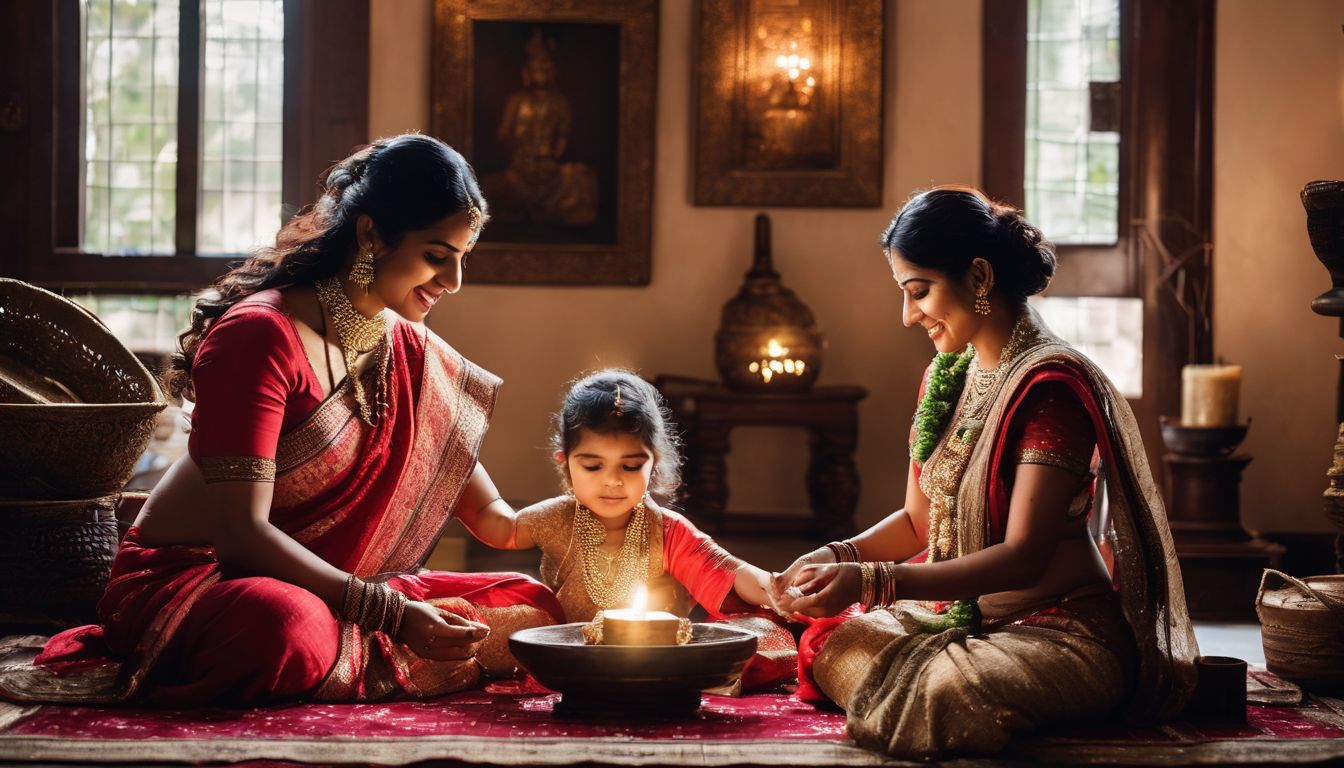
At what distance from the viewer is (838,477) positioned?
19.1 ft

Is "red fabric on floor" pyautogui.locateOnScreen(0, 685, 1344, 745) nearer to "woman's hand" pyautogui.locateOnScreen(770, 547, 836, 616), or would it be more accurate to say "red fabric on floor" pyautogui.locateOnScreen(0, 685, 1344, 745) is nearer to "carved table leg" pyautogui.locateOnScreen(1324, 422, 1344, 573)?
"woman's hand" pyautogui.locateOnScreen(770, 547, 836, 616)

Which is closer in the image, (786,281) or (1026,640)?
(1026,640)

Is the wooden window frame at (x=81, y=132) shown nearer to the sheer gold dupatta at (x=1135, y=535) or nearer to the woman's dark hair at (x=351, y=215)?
the woman's dark hair at (x=351, y=215)

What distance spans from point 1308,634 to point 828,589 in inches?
51.4

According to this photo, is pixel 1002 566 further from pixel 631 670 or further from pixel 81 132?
pixel 81 132

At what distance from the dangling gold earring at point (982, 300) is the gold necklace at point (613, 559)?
939 millimetres

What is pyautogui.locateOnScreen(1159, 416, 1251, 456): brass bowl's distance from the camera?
17.4 feet

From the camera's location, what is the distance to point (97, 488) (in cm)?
385

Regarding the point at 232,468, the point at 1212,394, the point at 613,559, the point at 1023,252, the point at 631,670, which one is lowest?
the point at 631,670

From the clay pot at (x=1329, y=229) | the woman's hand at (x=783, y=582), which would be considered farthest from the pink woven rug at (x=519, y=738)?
the clay pot at (x=1329, y=229)

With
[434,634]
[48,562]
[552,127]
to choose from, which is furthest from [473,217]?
[552,127]

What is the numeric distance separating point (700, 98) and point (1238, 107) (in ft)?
7.40

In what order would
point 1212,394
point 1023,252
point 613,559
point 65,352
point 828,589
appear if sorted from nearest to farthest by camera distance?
point 828,589, point 1023,252, point 613,559, point 65,352, point 1212,394

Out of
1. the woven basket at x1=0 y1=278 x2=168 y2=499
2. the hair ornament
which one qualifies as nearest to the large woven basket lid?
the woven basket at x1=0 y1=278 x2=168 y2=499
